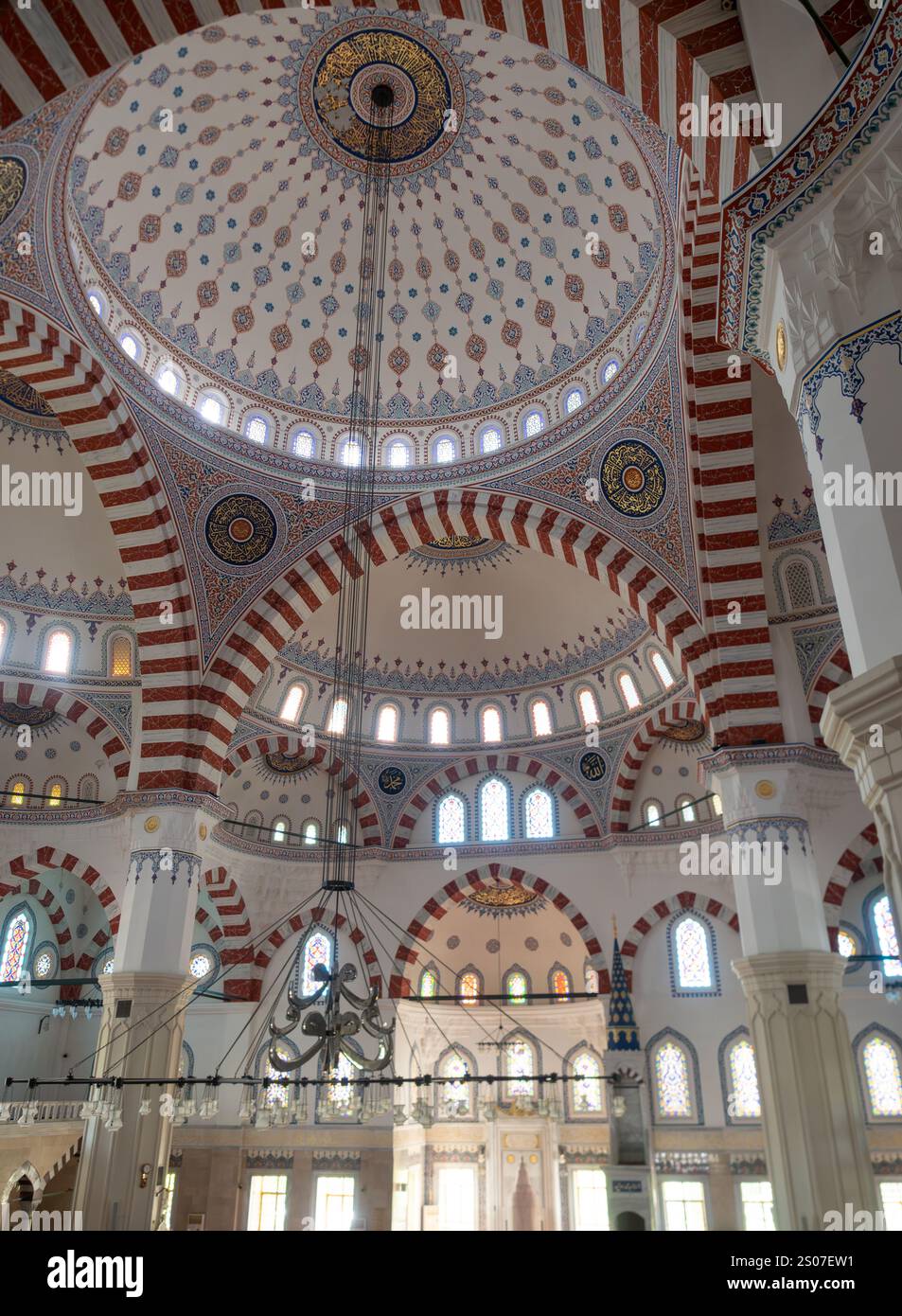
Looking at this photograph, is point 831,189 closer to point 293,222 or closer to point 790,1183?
point 790,1183

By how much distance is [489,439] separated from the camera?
13656mm

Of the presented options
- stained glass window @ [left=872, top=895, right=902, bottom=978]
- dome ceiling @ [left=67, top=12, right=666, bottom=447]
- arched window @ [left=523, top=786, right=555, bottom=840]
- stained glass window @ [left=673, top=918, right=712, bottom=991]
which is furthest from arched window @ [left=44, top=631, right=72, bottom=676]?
stained glass window @ [left=872, top=895, right=902, bottom=978]

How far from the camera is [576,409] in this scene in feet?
41.3

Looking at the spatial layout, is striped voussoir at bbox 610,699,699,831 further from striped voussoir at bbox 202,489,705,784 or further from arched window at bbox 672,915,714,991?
striped voussoir at bbox 202,489,705,784

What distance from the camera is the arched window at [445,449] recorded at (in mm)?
13781

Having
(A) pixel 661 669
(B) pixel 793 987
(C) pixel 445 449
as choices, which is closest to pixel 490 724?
(A) pixel 661 669

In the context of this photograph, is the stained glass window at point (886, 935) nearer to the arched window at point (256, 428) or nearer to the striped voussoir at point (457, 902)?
the striped voussoir at point (457, 902)

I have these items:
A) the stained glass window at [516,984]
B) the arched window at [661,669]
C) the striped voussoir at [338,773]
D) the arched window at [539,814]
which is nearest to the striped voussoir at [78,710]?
the striped voussoir at [338,773]

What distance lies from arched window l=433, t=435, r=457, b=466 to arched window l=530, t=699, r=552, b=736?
536 centimetres

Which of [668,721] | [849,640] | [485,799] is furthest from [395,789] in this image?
[849,640]

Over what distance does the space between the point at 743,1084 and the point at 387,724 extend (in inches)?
335

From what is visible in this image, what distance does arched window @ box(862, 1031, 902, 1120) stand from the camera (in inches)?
529

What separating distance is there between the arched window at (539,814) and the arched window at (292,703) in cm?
449
